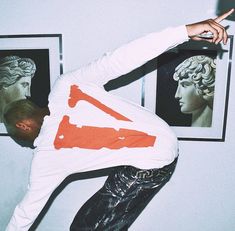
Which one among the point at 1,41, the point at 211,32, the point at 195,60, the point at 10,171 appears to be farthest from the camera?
the point at 10,171

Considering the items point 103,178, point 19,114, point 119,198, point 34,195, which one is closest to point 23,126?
point 19,114

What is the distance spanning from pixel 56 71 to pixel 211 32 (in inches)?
39.7

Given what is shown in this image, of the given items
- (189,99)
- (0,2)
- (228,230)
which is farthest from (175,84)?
(0,2)

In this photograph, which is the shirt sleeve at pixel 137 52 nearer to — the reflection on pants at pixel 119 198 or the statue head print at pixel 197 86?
the reflection on pants at pixel 119 198

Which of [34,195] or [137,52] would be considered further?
[34,195]

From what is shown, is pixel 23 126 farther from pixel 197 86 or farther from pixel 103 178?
pixel 197 86

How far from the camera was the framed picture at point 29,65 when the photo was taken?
1.74 meters

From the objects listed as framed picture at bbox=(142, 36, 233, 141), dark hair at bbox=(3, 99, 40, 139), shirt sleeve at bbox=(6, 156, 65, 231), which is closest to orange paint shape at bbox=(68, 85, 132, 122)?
dark hair at bbox=(3, 99, 40, 139)

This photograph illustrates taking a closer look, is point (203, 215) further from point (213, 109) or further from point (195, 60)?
point (195, 60)

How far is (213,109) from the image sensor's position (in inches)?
66.6

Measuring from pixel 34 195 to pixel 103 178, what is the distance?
2.22 feet

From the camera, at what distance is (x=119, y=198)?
129cm

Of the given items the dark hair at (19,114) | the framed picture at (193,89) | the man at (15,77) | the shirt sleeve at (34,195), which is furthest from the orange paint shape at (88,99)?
the man at (15,77)

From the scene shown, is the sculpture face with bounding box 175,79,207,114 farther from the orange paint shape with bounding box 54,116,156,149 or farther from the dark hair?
the dark hair
